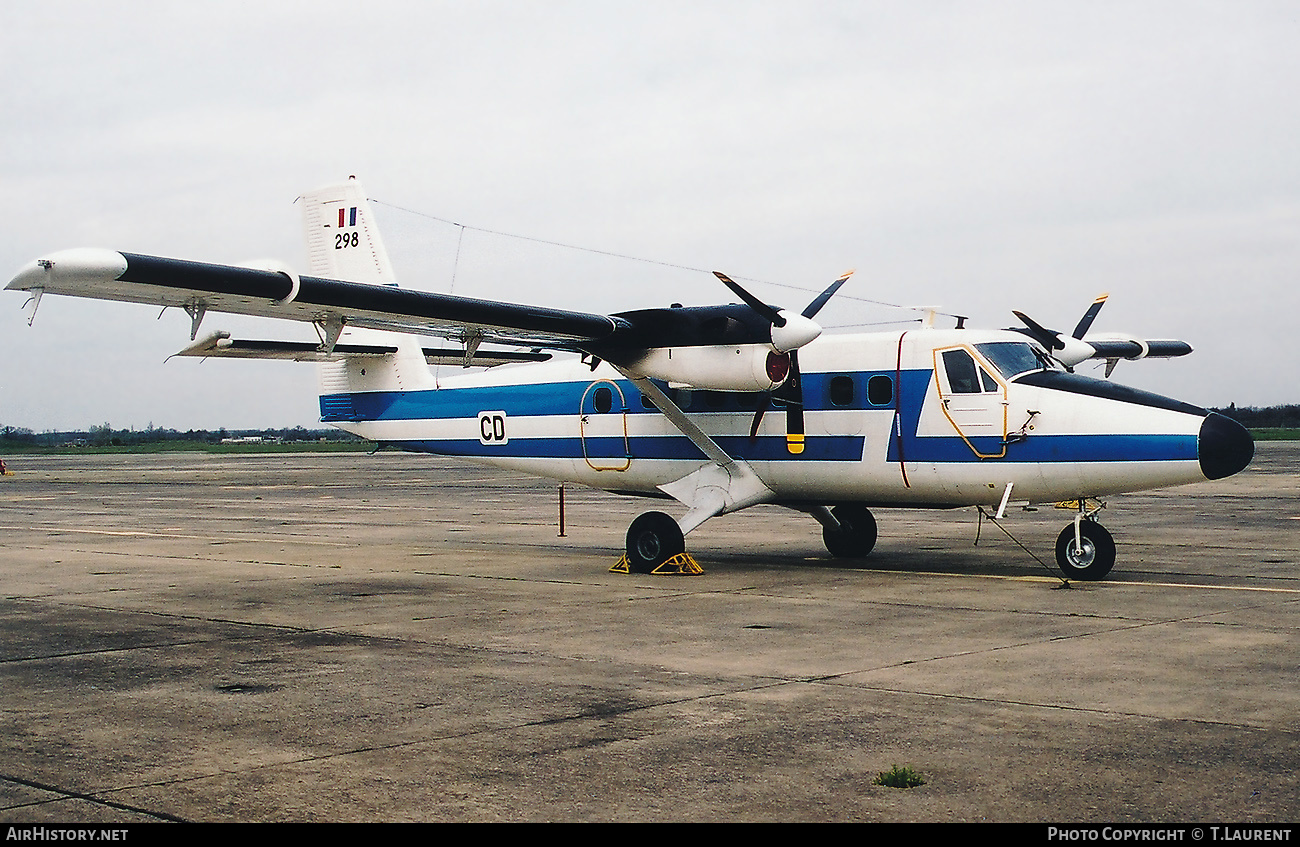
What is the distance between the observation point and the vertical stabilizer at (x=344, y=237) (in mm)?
20844

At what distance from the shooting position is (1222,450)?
13680mm

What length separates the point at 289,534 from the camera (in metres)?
23.9

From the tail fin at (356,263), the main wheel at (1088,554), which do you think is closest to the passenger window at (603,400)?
the tail fin at (356,263)

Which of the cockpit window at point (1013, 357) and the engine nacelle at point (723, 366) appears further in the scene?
the engine nacelle at point (723, 366)

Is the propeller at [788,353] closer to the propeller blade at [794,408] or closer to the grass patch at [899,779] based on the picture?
the propeller blade at [794,408]

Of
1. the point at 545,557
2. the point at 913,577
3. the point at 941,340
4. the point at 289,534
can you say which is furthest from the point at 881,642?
the point at 289,534

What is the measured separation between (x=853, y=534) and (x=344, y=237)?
10.0m

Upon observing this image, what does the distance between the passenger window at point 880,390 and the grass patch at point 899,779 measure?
9.90 meters

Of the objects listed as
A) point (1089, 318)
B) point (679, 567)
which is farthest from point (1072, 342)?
point (679, 567)

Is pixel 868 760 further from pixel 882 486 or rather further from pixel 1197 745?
pixel 882 486

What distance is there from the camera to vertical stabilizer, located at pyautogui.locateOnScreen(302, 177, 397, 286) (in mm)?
20844

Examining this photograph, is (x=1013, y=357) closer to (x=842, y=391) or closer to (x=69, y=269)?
(x=842, y=391)

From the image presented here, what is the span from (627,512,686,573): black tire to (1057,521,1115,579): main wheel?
16.1 feet

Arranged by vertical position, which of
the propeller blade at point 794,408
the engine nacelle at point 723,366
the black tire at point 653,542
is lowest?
the black tire at point 653,542
